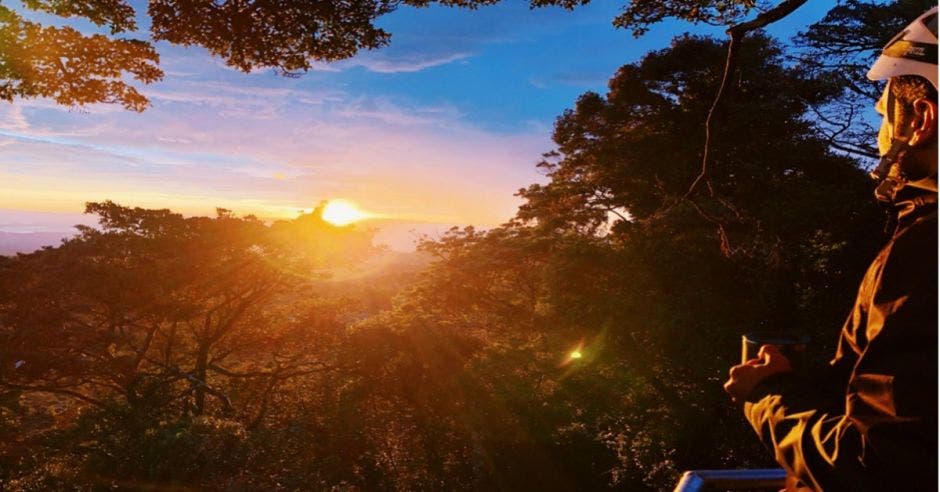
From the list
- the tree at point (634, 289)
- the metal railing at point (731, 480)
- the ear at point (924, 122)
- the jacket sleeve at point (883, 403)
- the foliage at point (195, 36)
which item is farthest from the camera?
the tree at point (634, 289)

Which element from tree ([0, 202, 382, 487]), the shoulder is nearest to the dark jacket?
the shoulder

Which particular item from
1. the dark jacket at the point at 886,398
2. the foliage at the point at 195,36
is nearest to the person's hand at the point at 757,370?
the dark jacket at the point at 886,398

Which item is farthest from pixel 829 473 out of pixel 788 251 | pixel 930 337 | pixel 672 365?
pixel 672 365

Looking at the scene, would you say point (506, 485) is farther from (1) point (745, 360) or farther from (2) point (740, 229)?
(1) point (745, 360)

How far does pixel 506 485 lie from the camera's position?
48.0 feet

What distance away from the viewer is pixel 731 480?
1762mm

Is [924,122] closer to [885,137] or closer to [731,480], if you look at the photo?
[885,137]

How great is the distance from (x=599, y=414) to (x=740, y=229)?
22.6 ft

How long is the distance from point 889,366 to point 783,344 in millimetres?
459

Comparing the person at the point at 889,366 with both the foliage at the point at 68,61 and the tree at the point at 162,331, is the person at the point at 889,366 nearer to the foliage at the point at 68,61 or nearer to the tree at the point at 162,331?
the foliage at the point at 68,61

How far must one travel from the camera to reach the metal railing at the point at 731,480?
169 centimetres

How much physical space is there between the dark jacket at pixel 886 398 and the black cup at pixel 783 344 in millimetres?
161

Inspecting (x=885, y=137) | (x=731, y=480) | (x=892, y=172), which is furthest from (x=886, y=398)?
(x=731, y=480)

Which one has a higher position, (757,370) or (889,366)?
(889,366)
